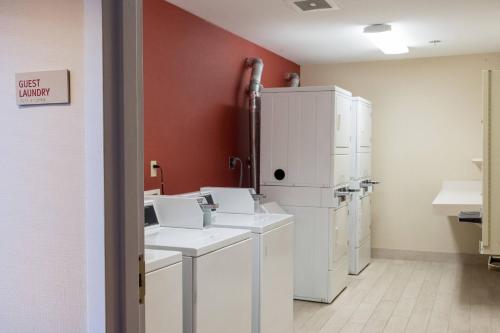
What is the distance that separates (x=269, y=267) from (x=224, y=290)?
2.11 feet

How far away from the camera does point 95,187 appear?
1254 mm

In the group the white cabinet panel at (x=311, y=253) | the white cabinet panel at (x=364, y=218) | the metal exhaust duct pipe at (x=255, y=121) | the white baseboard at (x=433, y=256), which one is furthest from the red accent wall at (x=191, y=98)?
the white baseboard at (x=433, y=256)

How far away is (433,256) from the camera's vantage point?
6.32 meters

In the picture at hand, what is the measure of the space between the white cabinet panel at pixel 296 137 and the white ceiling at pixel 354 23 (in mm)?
624

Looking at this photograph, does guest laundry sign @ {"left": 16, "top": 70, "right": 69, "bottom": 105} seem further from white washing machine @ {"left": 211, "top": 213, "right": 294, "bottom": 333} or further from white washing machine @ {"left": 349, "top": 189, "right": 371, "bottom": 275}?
white washing machine @ {"left": 349, "top": 189, "right": 371, "bottom": 275}

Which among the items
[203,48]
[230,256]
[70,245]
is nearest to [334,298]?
[230,256]

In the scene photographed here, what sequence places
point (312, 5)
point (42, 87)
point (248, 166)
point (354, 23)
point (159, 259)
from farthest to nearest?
point (248, 166), point (354, 23), point (312, 5), point (159, 259), point (42, 87)

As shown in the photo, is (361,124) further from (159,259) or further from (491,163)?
(159,259)

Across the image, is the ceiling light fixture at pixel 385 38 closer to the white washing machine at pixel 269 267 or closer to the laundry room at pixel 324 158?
the laundry room at pixel 324 158

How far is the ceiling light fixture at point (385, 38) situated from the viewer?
4566 mm

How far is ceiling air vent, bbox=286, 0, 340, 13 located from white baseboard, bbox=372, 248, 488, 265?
11.6 ft

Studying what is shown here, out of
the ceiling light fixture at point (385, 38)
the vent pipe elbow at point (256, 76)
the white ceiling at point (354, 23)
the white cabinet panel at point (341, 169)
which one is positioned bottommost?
the white cabinet panel at point (341, 169)

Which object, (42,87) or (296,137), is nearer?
(42,87)

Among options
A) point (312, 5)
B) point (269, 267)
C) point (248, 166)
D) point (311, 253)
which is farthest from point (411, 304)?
point (312, 5)
